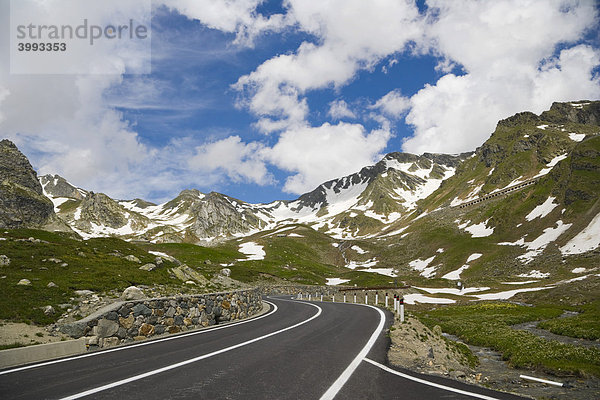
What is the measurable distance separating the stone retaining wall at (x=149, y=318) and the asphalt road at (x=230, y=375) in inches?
Answer: 61.3

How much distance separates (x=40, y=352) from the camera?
10.5m

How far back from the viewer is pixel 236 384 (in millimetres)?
7547

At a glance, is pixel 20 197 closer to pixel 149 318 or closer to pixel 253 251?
pixel 149 318

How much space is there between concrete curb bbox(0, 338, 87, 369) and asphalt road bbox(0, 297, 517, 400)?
0.88 metres

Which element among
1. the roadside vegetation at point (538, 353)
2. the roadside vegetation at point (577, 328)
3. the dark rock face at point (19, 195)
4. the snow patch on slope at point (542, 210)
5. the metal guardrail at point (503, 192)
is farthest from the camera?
the metal guardrail at point (503, 192)

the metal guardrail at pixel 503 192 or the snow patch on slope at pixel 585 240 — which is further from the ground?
the metal guardrail at pixel 503 192

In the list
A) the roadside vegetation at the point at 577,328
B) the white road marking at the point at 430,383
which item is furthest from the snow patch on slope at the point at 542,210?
the white road marking at the point at 430,383

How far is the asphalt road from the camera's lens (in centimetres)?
697

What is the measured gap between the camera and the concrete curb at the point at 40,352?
31.1 feet

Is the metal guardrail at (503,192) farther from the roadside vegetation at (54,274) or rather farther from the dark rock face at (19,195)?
the dark rock face at (19,195)

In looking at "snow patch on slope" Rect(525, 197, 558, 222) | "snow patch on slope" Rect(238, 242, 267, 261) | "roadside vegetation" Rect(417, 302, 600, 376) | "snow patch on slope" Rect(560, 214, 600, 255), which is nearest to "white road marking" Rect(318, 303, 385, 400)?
"roadside vegetation" Rect(417, 302, 600, 376)

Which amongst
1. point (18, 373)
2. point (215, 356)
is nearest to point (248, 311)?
point (215, 356)

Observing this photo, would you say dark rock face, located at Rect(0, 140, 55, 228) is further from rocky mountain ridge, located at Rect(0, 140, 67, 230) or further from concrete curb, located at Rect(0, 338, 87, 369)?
concrete curb, located at Rect(0, 338, 87, 369)

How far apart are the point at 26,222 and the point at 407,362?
87.9 m
